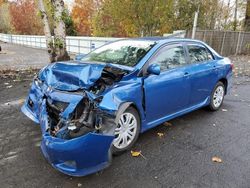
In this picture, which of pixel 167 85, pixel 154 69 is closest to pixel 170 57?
pixel 167 85

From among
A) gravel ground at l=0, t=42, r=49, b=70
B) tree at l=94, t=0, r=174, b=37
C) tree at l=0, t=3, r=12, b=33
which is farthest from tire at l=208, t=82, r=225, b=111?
tree at l=0, t=3, r=12, b=33

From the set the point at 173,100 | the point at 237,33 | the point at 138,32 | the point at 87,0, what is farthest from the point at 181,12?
the point at 87,0

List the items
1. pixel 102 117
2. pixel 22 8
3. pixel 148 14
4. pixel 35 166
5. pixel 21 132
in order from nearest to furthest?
pixel 102 117, pixel 35 166, pixel 21 132, pixel 148 14, pixel 22 8

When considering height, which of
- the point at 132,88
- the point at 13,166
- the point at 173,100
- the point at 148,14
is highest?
the point at 148,14

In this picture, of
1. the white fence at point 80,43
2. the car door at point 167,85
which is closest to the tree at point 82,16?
the white fence at point 80,43

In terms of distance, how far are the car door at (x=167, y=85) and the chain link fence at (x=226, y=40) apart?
9.76 metres

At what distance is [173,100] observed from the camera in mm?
4184

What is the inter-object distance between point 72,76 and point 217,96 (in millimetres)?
3365

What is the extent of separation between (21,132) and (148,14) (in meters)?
9.22

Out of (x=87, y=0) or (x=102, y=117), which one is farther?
(x=87, y=0)

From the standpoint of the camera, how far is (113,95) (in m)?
3.22

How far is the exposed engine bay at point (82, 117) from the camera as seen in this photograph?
9.12ft

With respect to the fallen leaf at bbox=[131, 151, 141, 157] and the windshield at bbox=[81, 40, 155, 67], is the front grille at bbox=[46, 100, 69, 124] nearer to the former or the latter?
the fallen leaf at bbox=[131, 151, 141, 157]

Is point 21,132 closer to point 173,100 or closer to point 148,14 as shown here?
point 173,100
